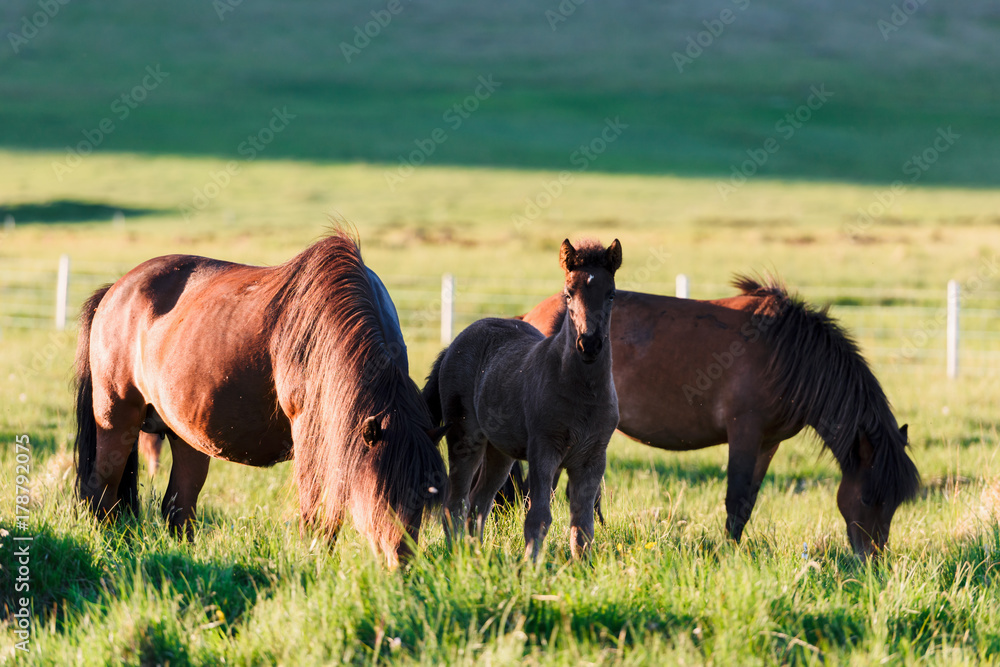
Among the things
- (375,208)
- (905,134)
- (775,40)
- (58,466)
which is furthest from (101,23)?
(58,466)

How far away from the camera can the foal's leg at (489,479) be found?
5.21 metres

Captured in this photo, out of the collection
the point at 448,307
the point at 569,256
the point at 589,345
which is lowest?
the point at 589,345

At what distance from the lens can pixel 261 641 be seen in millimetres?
3098

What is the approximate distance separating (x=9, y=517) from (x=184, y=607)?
1570 mm

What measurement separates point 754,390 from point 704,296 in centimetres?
1406

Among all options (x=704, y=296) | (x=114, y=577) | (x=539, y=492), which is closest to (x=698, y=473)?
(x=539, y=492)
